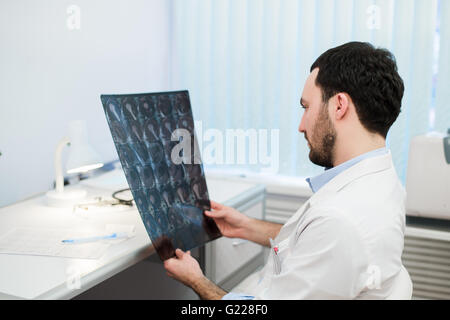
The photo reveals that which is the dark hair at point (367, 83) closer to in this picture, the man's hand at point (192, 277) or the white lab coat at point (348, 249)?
the white lab coat at point (348, 249)

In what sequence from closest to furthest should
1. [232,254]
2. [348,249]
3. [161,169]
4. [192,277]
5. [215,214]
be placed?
[348,249]
[192,277]
[161,169]
[215,214]
[232,254]

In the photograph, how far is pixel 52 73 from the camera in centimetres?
182

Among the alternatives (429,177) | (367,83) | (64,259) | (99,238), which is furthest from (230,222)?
(429,177)

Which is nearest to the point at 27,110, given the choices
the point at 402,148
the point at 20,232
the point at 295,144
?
the point at 20,232

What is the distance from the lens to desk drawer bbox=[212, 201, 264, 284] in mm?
1693

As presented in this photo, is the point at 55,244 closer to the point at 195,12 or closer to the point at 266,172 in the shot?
the point at 266,172

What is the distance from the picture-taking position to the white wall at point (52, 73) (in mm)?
1670

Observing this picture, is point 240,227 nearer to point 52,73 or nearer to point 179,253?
point 179,253

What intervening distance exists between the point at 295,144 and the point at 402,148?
496mm

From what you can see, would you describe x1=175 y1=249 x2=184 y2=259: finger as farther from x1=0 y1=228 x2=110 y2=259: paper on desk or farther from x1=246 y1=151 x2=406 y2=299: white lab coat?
x1=246 y1=151 x2=406 y2=299: white lab coat

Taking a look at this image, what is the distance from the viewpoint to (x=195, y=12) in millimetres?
2434

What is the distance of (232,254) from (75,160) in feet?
2.26

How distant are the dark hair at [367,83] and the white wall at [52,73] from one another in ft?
3.69

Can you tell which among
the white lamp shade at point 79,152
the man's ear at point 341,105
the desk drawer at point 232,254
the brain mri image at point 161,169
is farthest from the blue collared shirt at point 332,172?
the white lamp shade at point 79,152
